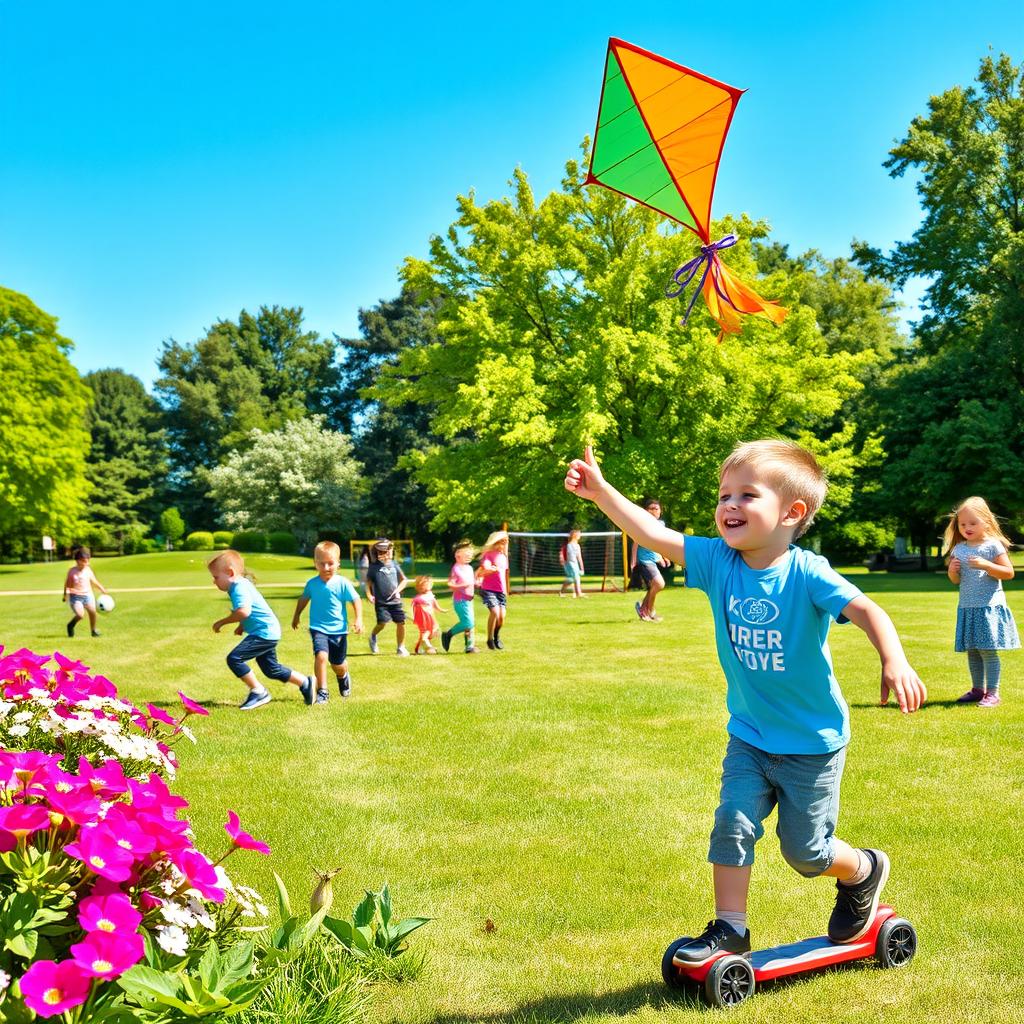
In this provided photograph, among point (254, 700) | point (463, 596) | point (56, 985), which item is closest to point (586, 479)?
point (56, 985)

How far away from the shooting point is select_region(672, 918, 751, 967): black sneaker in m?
3.33

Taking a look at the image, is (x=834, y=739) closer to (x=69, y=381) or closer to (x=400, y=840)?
(x=400, y=840)

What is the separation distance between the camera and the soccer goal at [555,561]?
30.0 meters

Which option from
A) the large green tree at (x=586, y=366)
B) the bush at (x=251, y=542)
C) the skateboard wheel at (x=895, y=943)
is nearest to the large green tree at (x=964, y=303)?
the large green tree at (x=586, y=366)

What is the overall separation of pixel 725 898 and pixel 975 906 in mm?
1521

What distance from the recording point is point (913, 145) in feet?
121

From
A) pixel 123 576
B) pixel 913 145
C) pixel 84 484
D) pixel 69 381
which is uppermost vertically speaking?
pixel 913 145

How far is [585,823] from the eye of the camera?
555 centimetres

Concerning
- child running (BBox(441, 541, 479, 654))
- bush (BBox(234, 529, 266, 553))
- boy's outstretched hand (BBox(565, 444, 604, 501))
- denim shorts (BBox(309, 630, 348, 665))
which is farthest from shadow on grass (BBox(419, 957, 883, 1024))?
bush (BBox(234, 529, 266, 553))

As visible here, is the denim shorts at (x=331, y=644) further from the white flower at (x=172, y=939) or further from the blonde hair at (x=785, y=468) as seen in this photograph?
the white flower at (x=172, y=939)

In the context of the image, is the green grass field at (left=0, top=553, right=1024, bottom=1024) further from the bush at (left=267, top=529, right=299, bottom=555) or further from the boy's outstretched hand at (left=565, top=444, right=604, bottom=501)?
the bush at (left=267, top=529, right=299, bottom=555)

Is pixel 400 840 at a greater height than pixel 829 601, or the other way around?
pixel 829 601

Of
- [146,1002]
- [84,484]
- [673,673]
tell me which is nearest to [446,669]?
[673,673]

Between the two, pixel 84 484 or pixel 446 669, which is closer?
pixel 446 669
